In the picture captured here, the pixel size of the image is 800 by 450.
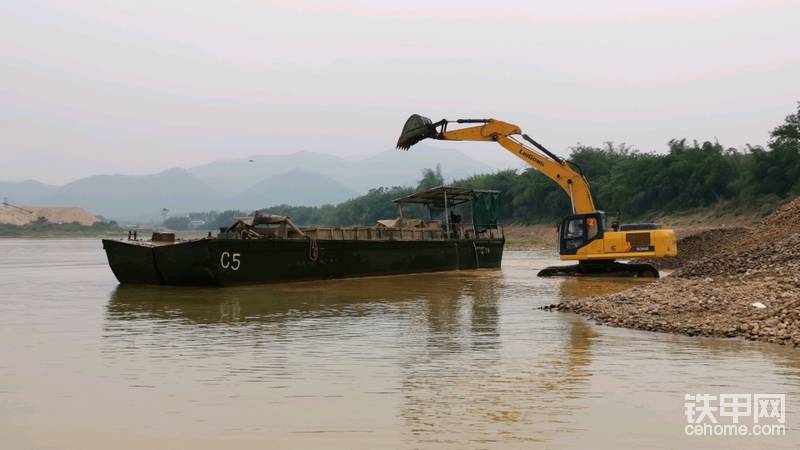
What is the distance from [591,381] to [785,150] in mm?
57420

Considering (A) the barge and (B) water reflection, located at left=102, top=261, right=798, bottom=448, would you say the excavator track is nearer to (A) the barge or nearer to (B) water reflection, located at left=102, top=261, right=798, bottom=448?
(A) the barge

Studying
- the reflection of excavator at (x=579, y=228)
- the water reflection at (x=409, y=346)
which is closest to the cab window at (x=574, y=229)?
the reflection of excavator at (x=579, y=228)

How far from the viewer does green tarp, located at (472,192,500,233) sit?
1364 inches

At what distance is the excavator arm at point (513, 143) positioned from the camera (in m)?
28.4

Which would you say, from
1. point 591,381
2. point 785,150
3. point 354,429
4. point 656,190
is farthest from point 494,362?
point 656,190

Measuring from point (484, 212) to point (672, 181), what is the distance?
4335 centimetres

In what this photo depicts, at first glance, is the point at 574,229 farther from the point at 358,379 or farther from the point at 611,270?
the point at 358,379

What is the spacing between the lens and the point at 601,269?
2647 cm

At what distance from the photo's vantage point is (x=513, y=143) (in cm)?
2958

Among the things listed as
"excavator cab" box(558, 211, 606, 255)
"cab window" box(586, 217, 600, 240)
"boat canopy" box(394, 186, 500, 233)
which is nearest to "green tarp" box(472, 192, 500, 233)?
"boat canopy" box(394, 186, 500, 233)

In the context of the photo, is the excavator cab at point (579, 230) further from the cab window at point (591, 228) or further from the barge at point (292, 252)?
the barge at point (292, 252)

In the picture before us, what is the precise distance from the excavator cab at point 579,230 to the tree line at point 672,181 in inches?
440

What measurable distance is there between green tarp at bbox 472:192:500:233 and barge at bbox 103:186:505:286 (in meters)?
1.34

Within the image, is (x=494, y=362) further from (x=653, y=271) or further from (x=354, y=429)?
(x=653, y=271)
